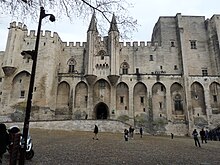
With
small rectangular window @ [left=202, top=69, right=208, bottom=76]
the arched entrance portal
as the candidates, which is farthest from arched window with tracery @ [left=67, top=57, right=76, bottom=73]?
small rectangular window @ [left=202, top=69, right=208, bottom=76]

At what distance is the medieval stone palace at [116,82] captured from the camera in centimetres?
3656

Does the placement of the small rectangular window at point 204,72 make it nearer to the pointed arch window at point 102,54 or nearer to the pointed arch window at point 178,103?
the pointed arch window at point 178,103

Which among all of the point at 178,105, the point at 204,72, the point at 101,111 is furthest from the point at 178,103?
the point at 101,111

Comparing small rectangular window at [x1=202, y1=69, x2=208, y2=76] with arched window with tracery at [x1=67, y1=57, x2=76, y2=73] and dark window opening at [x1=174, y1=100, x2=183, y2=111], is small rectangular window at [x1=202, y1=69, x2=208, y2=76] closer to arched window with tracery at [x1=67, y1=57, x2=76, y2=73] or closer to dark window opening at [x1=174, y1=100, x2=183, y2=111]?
dark window opening at [x1=174, y1=100, x2=183, y2=111]

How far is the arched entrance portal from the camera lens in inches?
1545

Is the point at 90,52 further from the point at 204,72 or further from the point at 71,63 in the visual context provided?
the point at 204,72

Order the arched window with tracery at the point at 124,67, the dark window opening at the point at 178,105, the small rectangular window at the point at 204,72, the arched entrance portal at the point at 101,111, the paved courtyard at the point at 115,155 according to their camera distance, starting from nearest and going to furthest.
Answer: the paved courtyard at the point at 115,155
the dark window opening at the point at 178,105
the arched entrance portal at the point at 101,111
the small rectangular window at the point at 204,72
the arched window with tracery at the point at 124,67

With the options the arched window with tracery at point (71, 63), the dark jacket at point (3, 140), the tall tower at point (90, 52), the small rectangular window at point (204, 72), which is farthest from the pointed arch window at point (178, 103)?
the dark jacket at point (3, 140)

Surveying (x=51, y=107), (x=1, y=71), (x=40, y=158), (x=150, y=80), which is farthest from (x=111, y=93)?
(x=40, y=158)

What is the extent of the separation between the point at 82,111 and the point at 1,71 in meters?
15.4

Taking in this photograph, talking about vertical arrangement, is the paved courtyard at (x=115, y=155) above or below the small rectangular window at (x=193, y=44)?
below

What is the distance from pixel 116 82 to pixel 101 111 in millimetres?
6025

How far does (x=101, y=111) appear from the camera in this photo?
133 ft

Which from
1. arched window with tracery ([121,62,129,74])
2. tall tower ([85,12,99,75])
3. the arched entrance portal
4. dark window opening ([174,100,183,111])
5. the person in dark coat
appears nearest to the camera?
the person in dark coat
